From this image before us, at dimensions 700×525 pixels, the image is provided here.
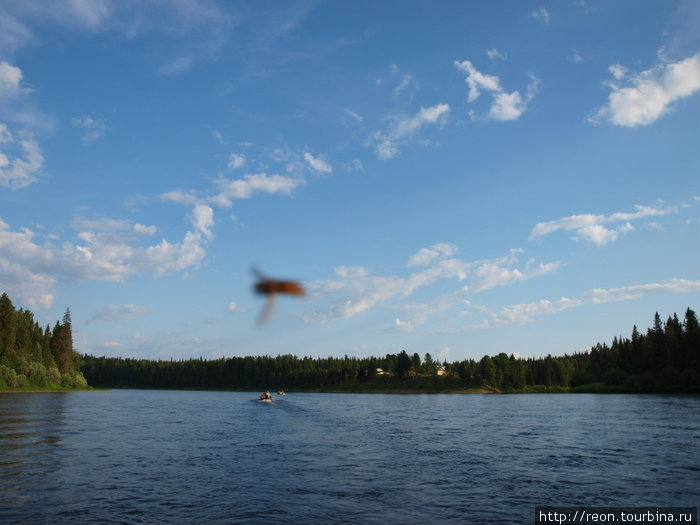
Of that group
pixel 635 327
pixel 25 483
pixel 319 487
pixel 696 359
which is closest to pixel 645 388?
pixel 696 359

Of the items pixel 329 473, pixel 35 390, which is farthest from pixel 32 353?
pixel 329 473

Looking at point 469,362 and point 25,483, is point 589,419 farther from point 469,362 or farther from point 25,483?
point 469,362

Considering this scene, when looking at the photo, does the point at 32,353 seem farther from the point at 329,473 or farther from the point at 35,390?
the point at 329,473

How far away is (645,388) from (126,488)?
14426 centimetres

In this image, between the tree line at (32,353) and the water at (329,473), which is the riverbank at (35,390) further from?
the water at (329,473)

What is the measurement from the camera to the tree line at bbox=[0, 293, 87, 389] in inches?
4077

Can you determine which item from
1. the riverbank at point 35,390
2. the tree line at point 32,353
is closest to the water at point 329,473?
the riverbank at point 35,390

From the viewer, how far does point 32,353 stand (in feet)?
393

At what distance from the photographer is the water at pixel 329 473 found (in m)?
18.8

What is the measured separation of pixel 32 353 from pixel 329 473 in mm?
123477

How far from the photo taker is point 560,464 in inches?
1148

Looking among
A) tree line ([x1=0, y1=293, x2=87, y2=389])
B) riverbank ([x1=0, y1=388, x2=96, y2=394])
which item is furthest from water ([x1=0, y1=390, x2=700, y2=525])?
tree line ([x1=0, y1=293, x2=87, y2=389])

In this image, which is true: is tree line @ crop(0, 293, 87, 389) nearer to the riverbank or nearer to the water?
the riverbank

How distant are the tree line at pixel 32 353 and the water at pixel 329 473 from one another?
233 ft
